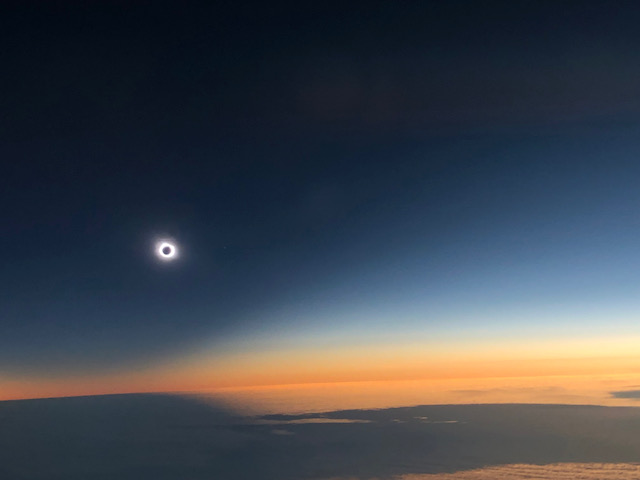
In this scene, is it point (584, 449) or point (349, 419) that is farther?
point (349, 419)

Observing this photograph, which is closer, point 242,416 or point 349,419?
point 349,419

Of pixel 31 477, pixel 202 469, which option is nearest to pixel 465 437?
pixel 202 469

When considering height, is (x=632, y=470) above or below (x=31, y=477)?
below

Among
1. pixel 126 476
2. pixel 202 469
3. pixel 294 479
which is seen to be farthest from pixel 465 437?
pixel 126 476

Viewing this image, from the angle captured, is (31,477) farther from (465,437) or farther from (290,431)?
(465,437)

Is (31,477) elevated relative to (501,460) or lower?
elevated

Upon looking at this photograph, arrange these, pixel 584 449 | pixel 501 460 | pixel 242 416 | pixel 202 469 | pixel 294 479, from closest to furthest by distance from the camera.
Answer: pixel 294 479, pixel 202 469, pixel 501 460, pixel 584 449, pixel 242 416

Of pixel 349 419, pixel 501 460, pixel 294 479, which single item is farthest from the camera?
pixel 349 419

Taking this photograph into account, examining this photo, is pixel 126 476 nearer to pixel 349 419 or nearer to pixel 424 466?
pixel 424 466

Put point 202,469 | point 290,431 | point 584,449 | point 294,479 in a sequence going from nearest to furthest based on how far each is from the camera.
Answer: point 294,479 < point 202,469 < point 584,449 < point 290,431
